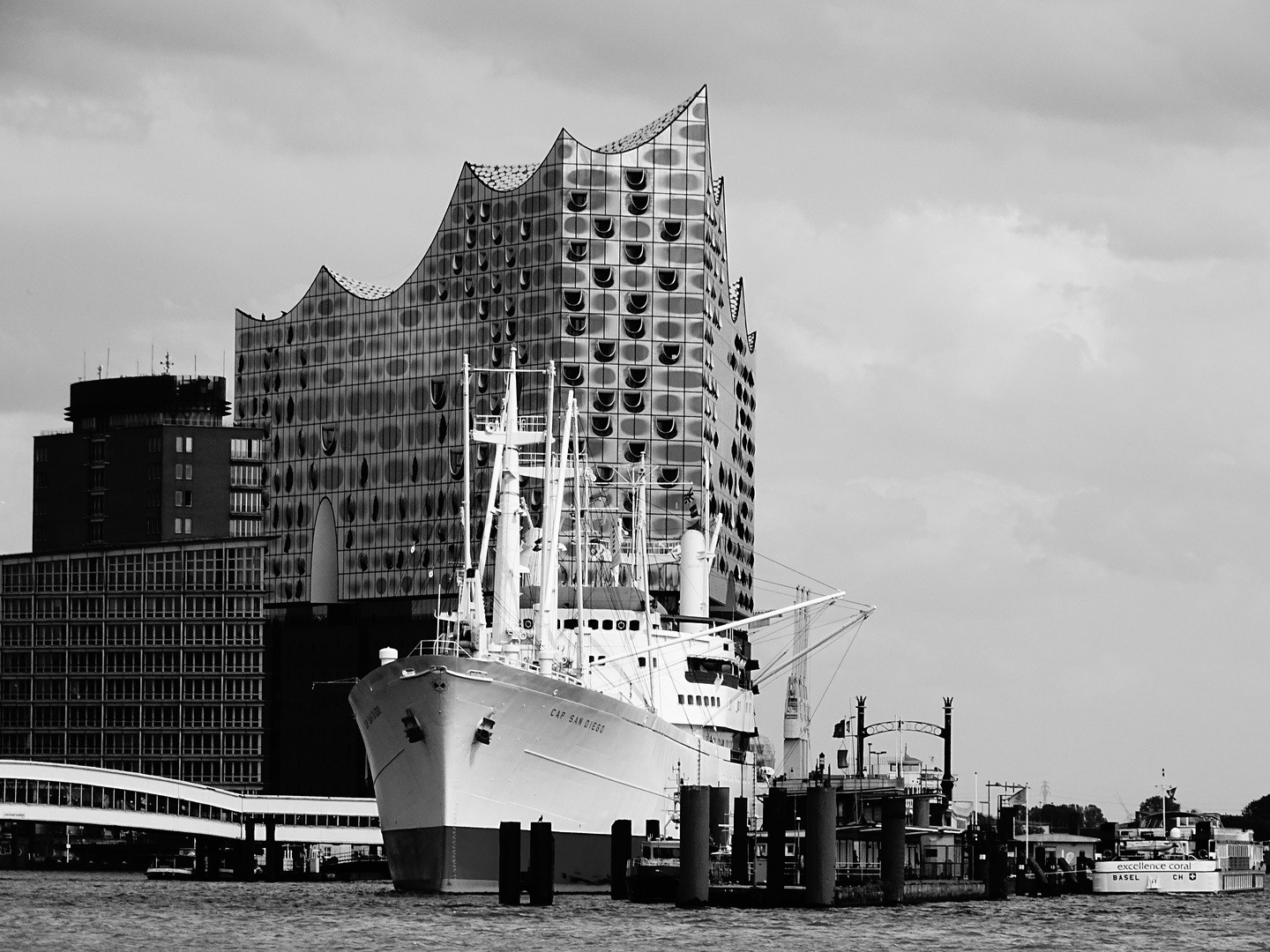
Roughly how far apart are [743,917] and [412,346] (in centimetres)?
12295

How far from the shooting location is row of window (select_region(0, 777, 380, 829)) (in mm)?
175125

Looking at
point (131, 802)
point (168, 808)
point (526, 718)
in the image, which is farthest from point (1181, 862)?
point (131, 802)

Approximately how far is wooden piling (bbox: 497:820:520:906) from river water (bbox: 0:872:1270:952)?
2.30 feet

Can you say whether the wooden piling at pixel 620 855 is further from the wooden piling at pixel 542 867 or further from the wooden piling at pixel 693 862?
the wooden piling at pixel 542 867

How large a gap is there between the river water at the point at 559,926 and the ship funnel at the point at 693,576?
28142mm

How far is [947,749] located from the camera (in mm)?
150125

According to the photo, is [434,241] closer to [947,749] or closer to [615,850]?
[947,749]

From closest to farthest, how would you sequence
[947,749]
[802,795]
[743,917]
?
1. [743,917]
2. [802,795]
3. [947,749]

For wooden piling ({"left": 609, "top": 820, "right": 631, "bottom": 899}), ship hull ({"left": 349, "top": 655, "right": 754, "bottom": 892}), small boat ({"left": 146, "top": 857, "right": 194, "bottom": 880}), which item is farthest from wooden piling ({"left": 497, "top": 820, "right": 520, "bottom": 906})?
small boat ({"left": 146, "top": 857, "right": 194, "bottom": 880})

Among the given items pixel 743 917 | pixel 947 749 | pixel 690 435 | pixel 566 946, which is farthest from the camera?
pixel 690 435

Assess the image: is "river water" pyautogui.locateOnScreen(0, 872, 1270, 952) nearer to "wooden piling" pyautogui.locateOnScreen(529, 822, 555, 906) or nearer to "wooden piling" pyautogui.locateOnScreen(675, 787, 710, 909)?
"wooden piling" pyautogui.locateOnScreen(529, 822, 555, 906)

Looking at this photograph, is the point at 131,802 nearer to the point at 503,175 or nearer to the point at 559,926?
the point at 503,175

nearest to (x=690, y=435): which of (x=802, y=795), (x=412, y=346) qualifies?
(x=412, y=346)

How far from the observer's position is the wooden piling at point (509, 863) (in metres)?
82.1
